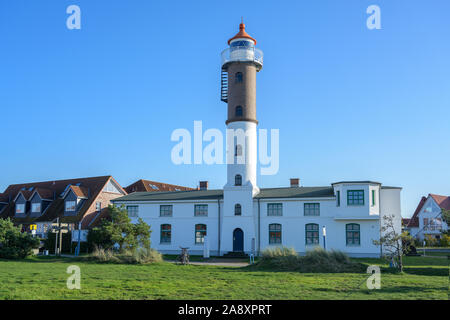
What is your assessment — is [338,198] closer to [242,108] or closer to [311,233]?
[311,233]

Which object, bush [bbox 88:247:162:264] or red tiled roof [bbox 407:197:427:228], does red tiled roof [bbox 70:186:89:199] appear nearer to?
bush [bbox 88:247:162:264]

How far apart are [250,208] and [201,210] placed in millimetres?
4530

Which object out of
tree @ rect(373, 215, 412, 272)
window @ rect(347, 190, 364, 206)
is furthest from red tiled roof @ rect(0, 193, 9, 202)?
tree @ rect(373, 215, 412, 272)

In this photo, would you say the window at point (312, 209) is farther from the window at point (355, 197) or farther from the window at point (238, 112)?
the window at point (238, 112)

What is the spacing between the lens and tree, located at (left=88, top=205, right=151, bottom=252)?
1109 inches

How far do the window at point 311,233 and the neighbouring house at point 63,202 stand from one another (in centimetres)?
2085

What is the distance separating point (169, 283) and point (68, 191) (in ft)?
104

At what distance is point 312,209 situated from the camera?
1309 inches

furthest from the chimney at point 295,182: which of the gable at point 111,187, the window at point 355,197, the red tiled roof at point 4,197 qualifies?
the red tiled roof at point 4,197

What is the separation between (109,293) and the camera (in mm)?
12242

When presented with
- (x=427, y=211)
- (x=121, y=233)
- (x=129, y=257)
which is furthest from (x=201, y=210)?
(x=427, y=211)

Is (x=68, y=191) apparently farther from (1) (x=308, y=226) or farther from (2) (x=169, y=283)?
(2) (x=169, y=283)

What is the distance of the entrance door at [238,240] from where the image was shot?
34.0 m

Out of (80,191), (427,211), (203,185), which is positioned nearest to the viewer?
(203,185)
